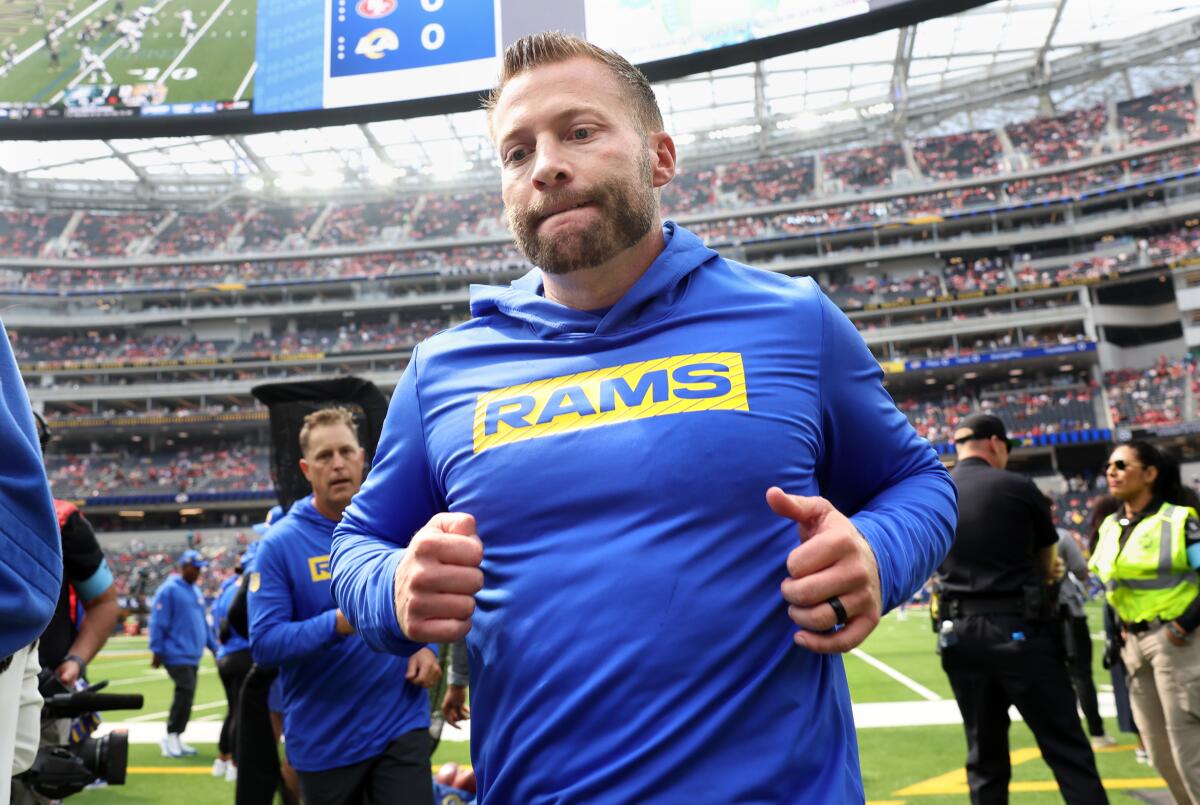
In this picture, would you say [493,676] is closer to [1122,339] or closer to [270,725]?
[270,725]

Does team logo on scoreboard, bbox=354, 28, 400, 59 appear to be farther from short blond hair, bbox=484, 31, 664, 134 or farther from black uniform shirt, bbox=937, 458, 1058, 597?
short blond hair, bbox=484, 31, 664, 134

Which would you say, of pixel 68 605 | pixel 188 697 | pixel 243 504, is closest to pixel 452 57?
pixel 68 605

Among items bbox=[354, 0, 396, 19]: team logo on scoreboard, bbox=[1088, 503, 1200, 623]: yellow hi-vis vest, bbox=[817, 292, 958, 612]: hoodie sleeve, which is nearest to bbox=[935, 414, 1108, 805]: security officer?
bbox=[1088, 503, 1200, 623]: yellow hi-vis vest

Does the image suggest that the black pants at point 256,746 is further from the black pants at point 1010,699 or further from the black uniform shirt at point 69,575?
the black pants at point 1010,699

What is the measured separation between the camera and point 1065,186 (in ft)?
166

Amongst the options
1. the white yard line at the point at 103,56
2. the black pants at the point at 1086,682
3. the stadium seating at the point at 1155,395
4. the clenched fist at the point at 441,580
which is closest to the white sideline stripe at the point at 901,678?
the black pants at the point at 1086,682

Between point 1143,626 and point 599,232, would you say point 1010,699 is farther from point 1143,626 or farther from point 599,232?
point 599,232

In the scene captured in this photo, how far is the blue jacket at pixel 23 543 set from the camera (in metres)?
1.21

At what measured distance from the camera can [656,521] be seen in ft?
4.41

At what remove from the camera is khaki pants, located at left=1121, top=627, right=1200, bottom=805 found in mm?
4648

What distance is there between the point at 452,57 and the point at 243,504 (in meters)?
49.5

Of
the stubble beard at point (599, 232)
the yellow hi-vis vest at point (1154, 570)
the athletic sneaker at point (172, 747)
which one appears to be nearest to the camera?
the stubble beard at point (599, 232)

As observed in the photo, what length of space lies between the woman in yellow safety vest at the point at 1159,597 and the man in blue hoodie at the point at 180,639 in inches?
337

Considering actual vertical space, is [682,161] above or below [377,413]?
above
